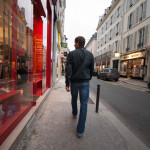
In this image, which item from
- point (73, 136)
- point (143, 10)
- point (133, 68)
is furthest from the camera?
point (133, 68)

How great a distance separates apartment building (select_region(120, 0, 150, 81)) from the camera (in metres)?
13.3

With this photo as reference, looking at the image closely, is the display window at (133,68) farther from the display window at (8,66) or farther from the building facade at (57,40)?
the display window at (8,66)

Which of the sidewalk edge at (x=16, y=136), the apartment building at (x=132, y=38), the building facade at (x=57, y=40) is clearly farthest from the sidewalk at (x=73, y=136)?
the apartment building at (x=132, y=38)

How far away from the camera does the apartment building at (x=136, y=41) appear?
1329 centimetres

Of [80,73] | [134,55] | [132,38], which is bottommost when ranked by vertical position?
[80,73]

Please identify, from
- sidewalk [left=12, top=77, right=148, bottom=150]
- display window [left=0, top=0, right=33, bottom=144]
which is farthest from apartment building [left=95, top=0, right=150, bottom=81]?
display window [left=0, top=0, right=33, bottom=144]

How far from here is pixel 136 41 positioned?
50.9 ft

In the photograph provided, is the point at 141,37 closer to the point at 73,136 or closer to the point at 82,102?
the point at 82,102

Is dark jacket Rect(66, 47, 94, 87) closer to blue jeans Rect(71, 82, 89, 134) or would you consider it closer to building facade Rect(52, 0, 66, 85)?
blue jeans Rect(71, 82, 89, 134)

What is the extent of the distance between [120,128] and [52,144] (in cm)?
154

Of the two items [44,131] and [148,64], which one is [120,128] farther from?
[148,64]

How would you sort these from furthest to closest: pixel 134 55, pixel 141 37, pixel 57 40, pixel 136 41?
pixel 134 55 → pixel 136 41 → pixel 141 37 → pixel 57 40

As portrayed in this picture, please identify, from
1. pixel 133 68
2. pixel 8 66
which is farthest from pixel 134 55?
pixel 8 66

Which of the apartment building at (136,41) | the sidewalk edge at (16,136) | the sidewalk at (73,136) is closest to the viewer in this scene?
the sidewalk edge at (16,136)
